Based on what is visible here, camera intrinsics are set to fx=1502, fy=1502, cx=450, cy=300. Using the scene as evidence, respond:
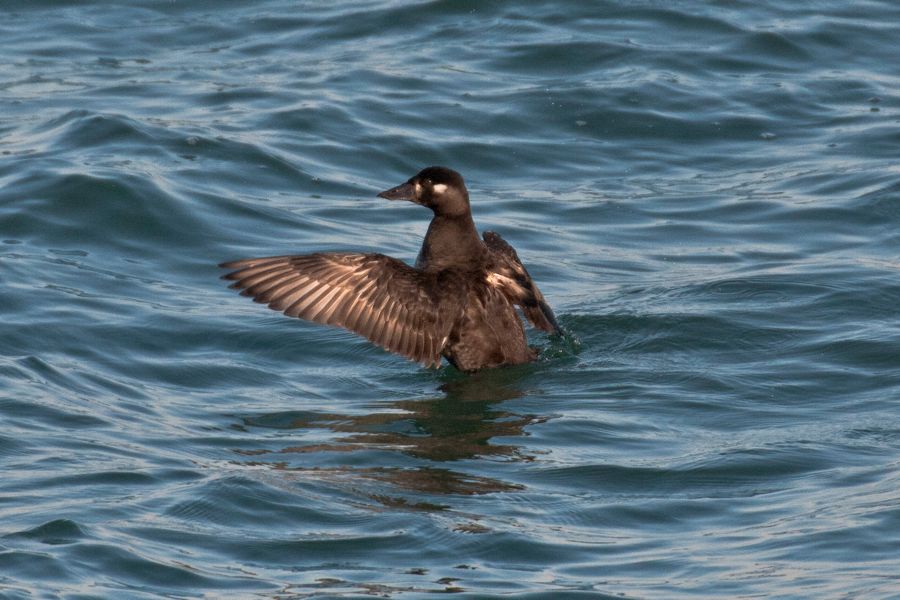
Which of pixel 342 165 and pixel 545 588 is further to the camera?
pixel 342 165

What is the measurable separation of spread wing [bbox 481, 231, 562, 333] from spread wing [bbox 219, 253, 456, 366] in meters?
0.47

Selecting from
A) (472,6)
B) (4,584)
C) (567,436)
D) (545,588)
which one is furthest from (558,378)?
(472,6)

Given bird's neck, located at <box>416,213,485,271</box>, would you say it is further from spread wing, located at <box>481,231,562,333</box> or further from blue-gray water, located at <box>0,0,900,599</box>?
blue-gray water, located at <box>0,0,900,599</box>

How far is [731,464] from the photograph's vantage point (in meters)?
6.81

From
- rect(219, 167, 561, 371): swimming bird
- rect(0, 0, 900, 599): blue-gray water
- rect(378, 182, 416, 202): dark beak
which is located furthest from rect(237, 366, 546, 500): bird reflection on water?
rect(378, 182, 416, 202): dark beak

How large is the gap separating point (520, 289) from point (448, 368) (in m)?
0.66

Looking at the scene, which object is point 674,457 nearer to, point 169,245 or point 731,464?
point 731,464

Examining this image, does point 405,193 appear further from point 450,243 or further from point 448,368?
point 448,368

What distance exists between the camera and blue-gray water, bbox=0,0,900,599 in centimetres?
585

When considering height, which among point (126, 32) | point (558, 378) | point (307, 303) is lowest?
point (558, 378)

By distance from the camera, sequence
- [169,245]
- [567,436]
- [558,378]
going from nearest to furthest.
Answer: [567,436], [558,378], [169,245]

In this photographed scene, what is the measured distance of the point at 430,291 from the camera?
7.95 metres

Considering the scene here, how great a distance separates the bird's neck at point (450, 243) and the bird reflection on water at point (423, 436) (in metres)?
0.66

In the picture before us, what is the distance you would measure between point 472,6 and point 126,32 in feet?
11.7
